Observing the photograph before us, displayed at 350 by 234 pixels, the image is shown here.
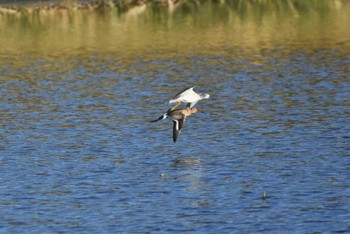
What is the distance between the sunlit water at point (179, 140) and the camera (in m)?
24.4

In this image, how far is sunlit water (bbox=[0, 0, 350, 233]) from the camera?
24438 millimetres

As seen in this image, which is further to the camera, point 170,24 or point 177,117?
point 170,24

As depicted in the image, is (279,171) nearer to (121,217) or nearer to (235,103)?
(121,217)

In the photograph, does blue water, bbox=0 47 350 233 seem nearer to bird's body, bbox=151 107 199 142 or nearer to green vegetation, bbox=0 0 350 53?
bird's body, bbox=151 107 199 142

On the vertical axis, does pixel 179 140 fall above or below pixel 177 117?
below

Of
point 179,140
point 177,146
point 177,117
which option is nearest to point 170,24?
point 179,140

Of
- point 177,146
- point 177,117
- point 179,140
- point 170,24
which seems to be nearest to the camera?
point 177,117

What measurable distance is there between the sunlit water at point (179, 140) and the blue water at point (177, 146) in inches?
1.8

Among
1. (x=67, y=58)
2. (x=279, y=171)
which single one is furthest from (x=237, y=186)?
(x=67, y=58)

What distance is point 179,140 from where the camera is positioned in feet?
107

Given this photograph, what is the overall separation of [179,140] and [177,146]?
89cm

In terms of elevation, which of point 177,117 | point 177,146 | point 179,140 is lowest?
point 179,140

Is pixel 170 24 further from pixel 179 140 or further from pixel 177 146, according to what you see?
pixel 177 146

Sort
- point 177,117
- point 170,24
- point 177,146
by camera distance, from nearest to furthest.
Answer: point 177,117
point 177,146
point 170,24
